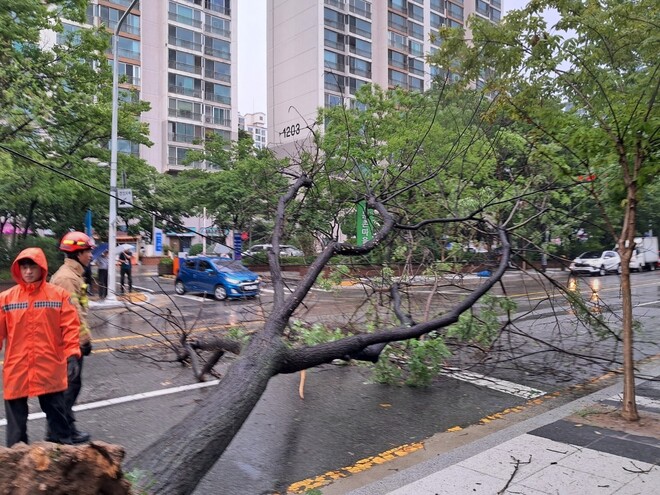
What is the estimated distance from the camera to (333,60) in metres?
50.4

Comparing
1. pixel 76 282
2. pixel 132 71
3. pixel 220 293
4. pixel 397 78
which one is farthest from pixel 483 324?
pixel 397 78

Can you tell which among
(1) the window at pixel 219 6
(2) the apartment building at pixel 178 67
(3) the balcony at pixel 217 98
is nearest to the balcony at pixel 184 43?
(2) the apartment building at pixel 178 67

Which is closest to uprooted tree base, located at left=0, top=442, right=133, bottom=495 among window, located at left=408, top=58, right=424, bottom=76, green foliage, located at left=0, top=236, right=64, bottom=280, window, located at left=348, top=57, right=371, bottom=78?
green foliage, located at left=0, top=236, right=64, bottom=280

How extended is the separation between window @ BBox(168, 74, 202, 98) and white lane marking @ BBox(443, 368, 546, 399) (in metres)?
47.1

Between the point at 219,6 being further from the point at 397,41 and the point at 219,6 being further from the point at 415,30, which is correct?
the point at 415,30

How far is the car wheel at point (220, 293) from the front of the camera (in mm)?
17891

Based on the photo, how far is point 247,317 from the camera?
9.01 meters

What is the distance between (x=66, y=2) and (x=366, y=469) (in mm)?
18580

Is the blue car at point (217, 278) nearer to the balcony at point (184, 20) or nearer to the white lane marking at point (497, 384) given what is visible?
the white lane marking at point (497, 384)

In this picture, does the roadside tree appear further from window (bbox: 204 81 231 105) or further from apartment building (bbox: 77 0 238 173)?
window (bbox: 204 81 231 105)

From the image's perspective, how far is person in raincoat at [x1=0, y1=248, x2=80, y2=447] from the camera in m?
3.77

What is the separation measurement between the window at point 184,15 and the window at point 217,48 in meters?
1.65

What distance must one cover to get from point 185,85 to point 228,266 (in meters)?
35.8

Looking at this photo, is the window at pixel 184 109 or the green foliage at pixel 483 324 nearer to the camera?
the green foliage at pixel 483 324
